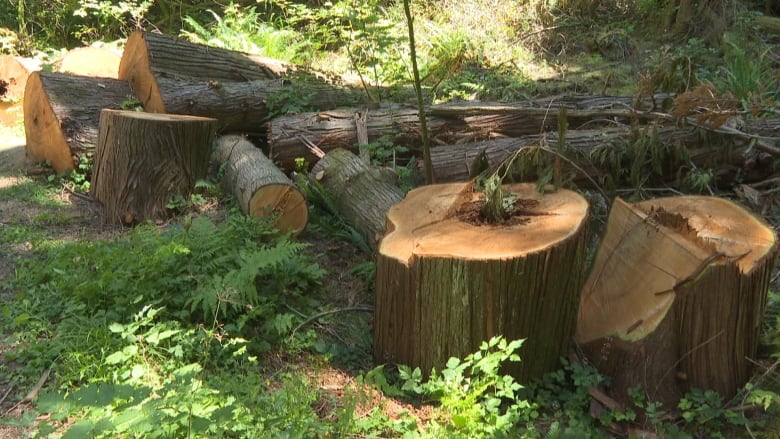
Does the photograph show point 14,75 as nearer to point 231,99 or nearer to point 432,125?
point 231,99

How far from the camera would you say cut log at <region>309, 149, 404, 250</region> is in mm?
5242

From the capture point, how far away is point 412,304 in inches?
141

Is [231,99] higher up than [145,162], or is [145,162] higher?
[231,99]

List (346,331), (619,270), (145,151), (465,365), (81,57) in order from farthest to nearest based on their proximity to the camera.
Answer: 1. (81,57)
2. (145,151)
3. (346,331)
4. (619,270)
5. (465,365)

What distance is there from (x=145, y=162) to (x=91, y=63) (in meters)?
4.01

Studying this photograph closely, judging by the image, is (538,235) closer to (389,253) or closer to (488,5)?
(389,253)

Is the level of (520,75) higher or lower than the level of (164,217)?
higher

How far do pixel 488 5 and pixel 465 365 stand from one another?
905 cm

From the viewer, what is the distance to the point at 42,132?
23.1 feet

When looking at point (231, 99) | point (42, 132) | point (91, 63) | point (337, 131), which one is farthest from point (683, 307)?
point (91, 63)

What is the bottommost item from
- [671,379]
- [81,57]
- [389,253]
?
[671,379]

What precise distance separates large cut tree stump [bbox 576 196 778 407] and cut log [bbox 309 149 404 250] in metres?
1.84

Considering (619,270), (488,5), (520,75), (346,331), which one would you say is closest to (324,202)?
(346,331)

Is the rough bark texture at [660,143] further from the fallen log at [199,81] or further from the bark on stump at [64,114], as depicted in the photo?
the bark on stump at [64,114]
